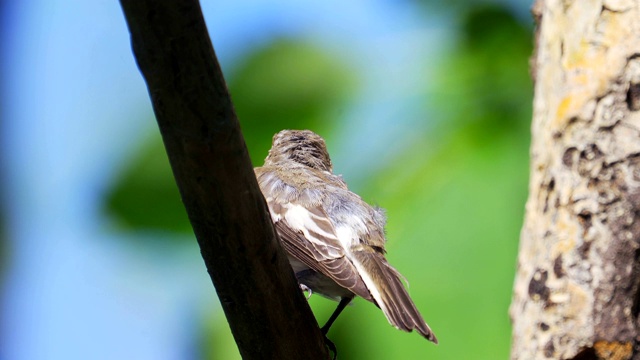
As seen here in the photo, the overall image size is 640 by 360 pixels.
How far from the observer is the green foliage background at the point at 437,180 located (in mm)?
3289

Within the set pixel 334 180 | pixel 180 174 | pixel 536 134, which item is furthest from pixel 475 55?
pixel 180 174

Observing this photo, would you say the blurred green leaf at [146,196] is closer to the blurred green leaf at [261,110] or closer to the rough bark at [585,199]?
the blurred green leaf at [261,110]

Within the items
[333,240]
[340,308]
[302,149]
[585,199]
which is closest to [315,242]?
[333,240]

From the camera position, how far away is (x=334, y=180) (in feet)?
12.0

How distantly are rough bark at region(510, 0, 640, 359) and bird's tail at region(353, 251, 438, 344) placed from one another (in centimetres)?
30

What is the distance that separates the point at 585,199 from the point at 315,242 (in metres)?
1.00

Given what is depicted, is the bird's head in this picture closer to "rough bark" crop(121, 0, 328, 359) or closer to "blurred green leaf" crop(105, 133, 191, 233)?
"blurred green leaf" crop(105, 133, 191, 233)

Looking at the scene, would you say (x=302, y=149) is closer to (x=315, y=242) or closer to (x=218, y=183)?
(x=315, y=242)

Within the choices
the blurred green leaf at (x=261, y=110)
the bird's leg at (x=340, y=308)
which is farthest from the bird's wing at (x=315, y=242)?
the blurred green leaf at (x=261, y=110)

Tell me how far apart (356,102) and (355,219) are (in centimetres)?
97

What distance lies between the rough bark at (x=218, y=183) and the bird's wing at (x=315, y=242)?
23.8 inches

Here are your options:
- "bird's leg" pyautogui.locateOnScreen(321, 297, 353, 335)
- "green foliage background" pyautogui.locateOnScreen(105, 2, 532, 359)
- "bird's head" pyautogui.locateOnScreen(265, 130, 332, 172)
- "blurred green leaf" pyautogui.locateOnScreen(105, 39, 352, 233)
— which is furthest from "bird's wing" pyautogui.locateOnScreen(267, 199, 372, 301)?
"blurred green leaf" pyautogui.locateOnScreen(105, 39, 352, 233)

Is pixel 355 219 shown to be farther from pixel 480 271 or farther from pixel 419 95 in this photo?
pixel 419 95

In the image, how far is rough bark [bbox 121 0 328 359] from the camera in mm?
1682
